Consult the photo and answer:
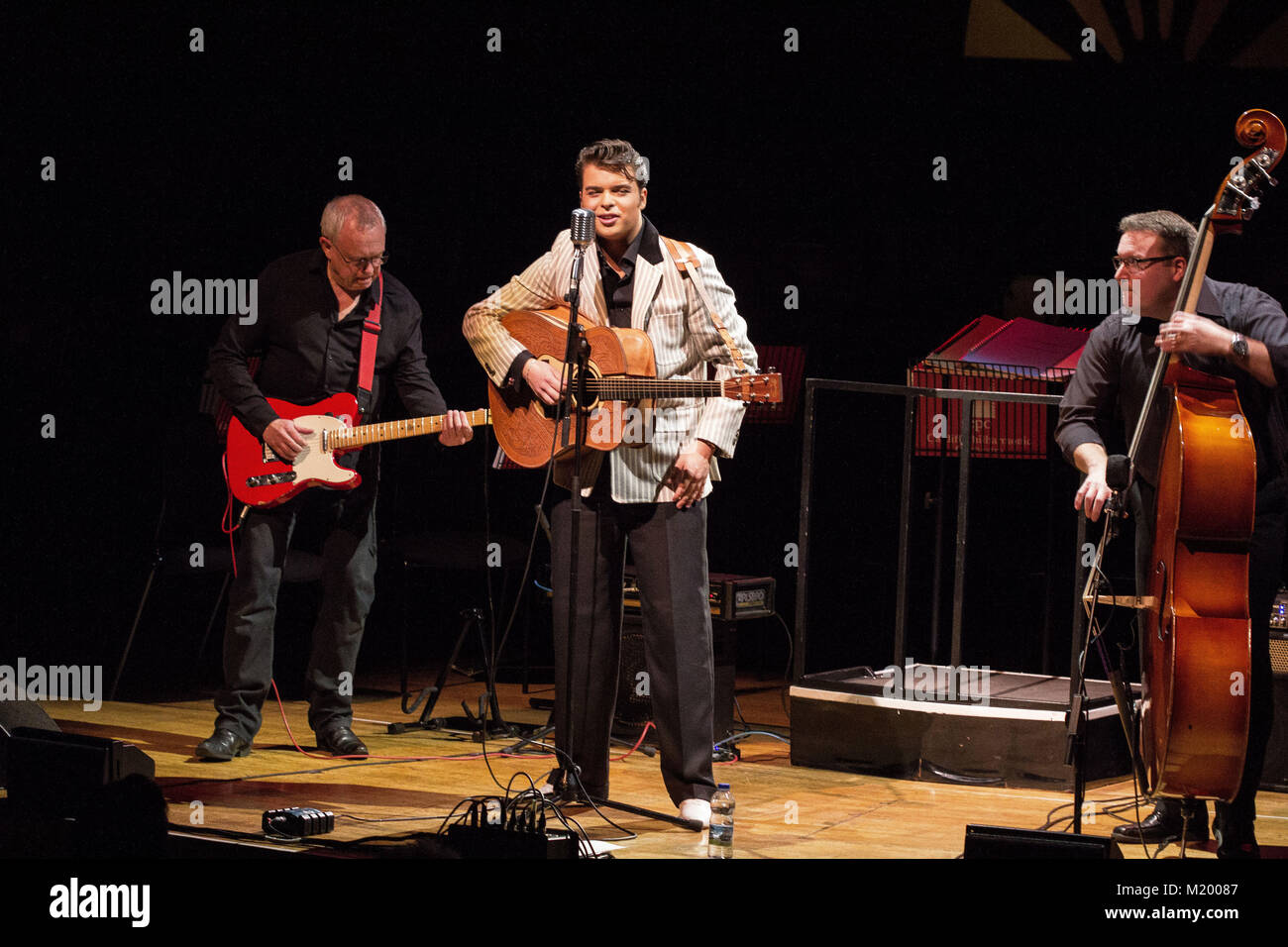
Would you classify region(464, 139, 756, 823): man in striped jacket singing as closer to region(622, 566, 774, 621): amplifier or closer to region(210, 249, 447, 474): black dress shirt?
region(210, 249, 447, 474): black dress shirt

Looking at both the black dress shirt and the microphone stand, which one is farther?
the black dress shirt

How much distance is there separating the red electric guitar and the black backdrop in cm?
140

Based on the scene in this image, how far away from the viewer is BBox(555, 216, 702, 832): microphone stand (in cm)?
383

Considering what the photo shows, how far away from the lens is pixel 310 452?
5.36m

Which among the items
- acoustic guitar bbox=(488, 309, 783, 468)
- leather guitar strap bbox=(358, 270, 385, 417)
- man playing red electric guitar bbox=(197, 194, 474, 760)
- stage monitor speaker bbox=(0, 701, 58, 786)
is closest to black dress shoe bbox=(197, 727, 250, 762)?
man playing red electric guitar bbox=(197, 194, 474, 760)

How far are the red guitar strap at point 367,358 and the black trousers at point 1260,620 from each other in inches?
120

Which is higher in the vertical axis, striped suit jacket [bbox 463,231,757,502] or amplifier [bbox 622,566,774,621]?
striped suit jacket [bbox 463,231,757,502]

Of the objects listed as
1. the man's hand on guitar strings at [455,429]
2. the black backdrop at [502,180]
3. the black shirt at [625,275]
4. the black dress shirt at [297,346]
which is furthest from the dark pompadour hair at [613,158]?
the black backdrop at [502,180]

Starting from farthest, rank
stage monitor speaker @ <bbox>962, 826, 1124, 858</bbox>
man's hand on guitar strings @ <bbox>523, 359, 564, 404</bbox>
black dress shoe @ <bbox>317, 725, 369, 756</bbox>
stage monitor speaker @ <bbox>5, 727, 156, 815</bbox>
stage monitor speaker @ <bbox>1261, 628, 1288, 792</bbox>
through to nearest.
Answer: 1. black dress shoe @ <bbox>317, 725, 369, 756</bbox>
2. stage monitor speaker @ <bbox>1261, 628, 1288, 792</bbox>
3. man's hand on guitar strings @ <bbox>523, 359, 564, 404</bbox>
4. stage monitor speaker @ <bbox>5, 727, 156, 815</bbox>
5. stage monitor speaker @ <bbox>962, 826, 1124, 858</bbox>

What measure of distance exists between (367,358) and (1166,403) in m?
2.81

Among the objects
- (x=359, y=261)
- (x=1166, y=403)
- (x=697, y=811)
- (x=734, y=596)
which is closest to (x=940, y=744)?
(x=734, y=596)

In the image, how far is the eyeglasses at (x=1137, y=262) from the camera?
4090 millimetres
